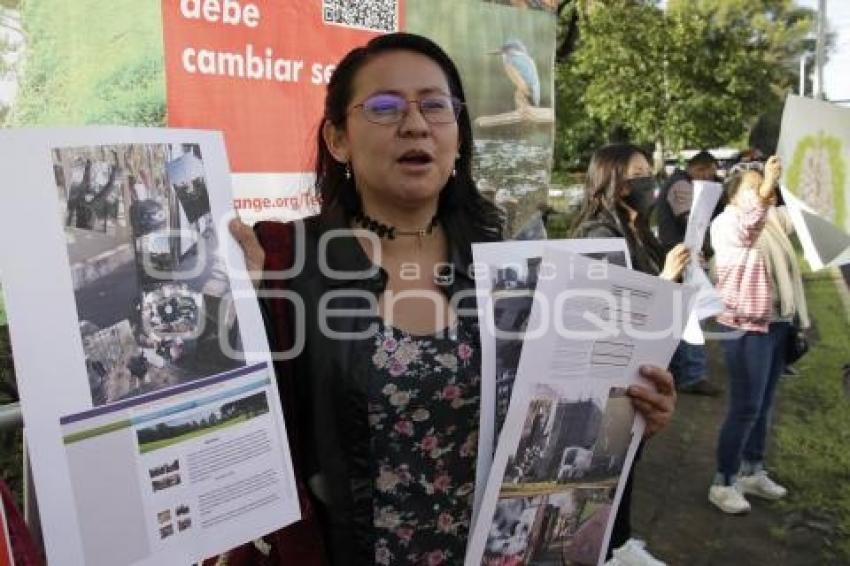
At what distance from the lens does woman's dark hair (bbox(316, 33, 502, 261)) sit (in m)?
1.45

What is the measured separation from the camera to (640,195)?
372 centimetres

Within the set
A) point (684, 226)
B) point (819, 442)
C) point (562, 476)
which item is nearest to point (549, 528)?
point (562, 476)

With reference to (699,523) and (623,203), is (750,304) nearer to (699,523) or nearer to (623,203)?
(623,203)

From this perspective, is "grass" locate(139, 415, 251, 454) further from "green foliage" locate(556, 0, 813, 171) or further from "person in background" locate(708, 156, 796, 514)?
"green foliage" locate(556, 0, 813, 171)

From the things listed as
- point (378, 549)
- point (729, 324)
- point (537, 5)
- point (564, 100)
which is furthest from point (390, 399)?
point (564, 100)

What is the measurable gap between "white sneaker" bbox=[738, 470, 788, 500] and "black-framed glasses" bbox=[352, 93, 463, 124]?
11.7 ft

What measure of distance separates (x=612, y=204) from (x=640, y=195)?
0.19 meters

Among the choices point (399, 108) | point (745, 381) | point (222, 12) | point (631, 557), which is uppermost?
point (222, 12)

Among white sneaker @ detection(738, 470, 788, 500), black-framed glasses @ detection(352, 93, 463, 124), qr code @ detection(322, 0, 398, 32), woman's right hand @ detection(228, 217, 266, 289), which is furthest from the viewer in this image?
white sneaker @ detection(738, 470, 788, 500)

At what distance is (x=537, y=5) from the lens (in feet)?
9.97

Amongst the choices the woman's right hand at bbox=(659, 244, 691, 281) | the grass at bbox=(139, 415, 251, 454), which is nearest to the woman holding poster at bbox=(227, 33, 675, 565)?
the grass at bbox=(139, 415, 251, 454)

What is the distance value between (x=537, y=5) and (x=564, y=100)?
1636 cm

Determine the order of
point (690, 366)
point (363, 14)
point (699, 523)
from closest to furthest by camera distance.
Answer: point (363, 14)
point (699, 523)
point (690, 366)

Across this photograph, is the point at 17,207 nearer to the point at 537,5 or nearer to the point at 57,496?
the point at 57,496
